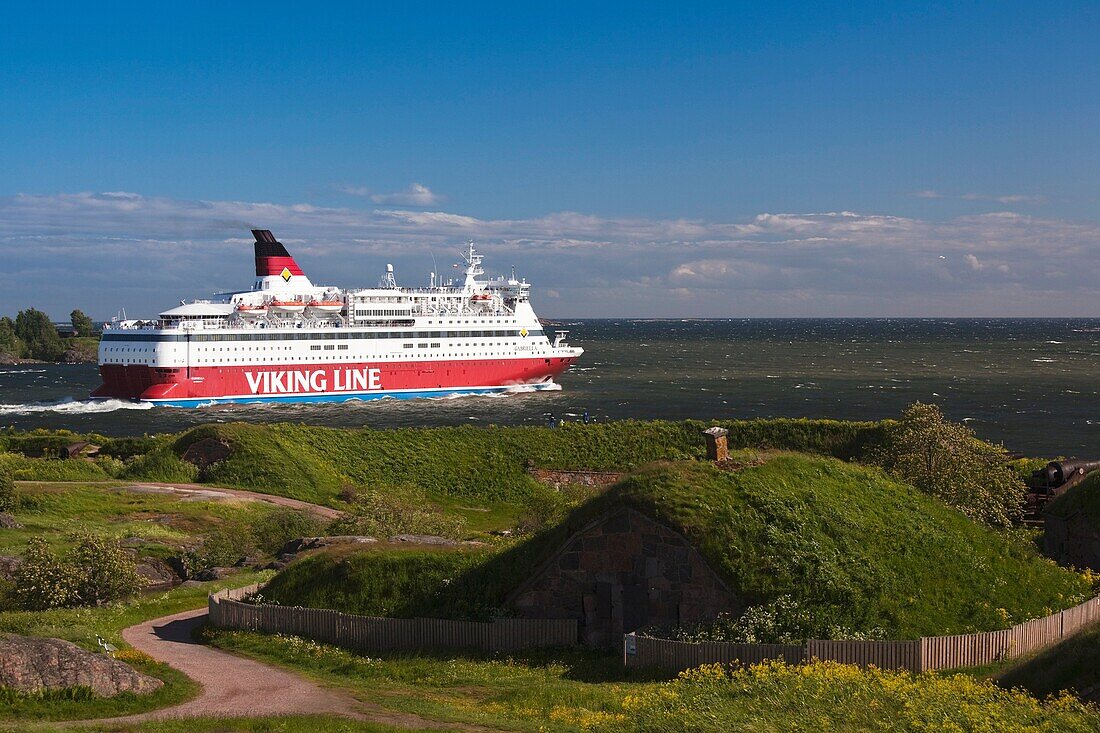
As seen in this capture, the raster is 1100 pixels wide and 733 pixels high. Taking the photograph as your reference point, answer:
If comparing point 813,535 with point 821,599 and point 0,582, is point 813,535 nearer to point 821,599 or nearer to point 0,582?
point 821,599

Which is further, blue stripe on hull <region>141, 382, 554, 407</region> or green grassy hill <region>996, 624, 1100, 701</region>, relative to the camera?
blue stripe on hull <region>141, 382, 554, 407</region>

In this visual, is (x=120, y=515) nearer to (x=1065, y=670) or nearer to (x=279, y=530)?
(x=279, y=530)

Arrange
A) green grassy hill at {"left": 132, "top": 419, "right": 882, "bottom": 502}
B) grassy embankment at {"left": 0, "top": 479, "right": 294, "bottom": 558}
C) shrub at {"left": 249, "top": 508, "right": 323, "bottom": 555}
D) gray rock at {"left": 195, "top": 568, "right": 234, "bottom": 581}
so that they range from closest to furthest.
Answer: gray rock at {"left": 195, "top": 568, "right": 234, "bottom": 581}, grassy embankment at {"left": 0, "top": 479, "right": 294, "bottom": 558}, shrub at {"left": 249, "top": 508, "right": 323, "bottom": 555}, green grassy hill at {"left": 132, "top": 419, "right": 882, "bottom": 502}

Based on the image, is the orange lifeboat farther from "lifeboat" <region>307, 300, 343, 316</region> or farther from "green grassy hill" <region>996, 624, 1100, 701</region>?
"green grassy hill" <region>996, 624, 1100, 701</region>

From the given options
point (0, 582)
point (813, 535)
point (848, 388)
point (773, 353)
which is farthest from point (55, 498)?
point (773, 353)

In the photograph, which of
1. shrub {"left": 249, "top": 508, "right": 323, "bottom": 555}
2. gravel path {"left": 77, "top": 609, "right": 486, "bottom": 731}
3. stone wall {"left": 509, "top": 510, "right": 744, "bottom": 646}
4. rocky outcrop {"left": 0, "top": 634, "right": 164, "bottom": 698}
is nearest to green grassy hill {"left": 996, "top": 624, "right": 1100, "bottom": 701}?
stone wall {"left": 509, "top": 510, "right": 744, "bottom": 646}
